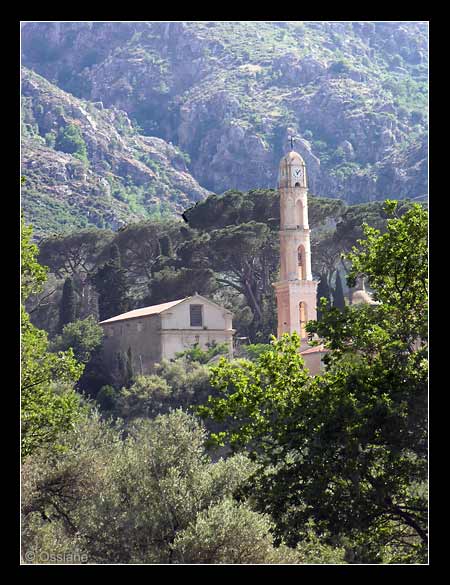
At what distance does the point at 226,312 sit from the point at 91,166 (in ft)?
276

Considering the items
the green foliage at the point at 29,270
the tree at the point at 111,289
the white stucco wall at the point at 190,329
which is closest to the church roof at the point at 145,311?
the white stucco wall at the point at 190,329

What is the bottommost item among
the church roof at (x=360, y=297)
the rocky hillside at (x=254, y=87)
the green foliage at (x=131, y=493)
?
the green foliage at (x=131, y=493)

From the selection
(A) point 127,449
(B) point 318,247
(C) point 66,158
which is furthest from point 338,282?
(C) point 66,158

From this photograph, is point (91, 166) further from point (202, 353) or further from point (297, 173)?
point (202, 353)

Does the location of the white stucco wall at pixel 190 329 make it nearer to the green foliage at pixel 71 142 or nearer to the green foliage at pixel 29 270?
the green foliage at pixel 29 270

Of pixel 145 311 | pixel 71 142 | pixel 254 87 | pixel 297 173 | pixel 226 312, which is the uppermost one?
pixel 254 87

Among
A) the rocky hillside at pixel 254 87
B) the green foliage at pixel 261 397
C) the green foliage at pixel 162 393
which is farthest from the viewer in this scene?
the rocky hillside at pixel 254 87

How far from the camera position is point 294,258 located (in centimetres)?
6844

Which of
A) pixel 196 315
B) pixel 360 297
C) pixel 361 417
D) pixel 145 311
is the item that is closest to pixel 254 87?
pixel 360 297

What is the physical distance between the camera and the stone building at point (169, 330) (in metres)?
67.6

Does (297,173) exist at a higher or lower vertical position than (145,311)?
higher

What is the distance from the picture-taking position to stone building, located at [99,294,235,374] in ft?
222
